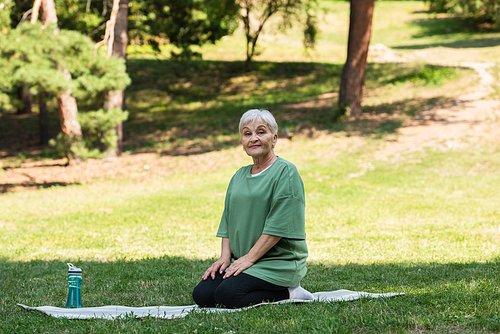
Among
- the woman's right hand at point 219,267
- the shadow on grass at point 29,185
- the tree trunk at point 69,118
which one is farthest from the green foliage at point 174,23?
the woman's right hand at point 219,267

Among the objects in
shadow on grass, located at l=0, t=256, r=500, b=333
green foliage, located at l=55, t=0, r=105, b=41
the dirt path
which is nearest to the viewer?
shadow on grass, located at l=0, t=256, r=500, b=333

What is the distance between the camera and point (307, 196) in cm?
1156

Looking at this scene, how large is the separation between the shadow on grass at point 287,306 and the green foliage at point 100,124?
28.5 feet

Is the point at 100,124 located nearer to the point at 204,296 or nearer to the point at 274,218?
the point at 204,296

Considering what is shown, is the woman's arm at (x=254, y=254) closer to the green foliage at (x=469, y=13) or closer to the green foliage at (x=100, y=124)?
the green foliage at (x=100, y=124)

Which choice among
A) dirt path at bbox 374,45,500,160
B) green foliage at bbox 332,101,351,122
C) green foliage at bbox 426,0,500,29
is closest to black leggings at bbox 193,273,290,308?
dirt path at bbox 374,45,500,160

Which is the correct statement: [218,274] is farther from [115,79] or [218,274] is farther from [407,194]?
[115,79]

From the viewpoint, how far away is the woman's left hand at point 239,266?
4.01 m

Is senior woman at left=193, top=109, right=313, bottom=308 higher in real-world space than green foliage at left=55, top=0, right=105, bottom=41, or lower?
lower

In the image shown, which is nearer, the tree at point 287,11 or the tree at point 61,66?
the tree at point 61,66

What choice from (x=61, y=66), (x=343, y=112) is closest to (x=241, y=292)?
(x=61, y=66)

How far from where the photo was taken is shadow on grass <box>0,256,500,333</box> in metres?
3.51

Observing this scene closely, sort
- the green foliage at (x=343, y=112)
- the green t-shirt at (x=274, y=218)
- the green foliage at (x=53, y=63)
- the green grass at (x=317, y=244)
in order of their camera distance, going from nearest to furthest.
A: the green grass at (x=317, y=244) < the green t-shirt at (x=274, y=218) < the green foliage at (x=53, y=63) < the green foliage at (x=343, y=112)

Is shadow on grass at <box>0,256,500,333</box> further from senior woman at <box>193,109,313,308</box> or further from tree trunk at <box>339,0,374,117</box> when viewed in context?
tree trunk at <box>339,0,374,117</box>
